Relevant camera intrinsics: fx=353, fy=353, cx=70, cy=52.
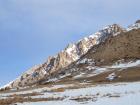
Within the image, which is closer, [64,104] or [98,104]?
[98,104]

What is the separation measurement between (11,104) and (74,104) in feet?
29.6

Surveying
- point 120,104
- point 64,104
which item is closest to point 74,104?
point 64,104

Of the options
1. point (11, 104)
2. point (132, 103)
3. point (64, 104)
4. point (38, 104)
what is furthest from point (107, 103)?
point (11, 104)

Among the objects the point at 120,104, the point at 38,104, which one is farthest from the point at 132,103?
the point at 38,104

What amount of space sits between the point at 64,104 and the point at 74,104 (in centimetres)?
113

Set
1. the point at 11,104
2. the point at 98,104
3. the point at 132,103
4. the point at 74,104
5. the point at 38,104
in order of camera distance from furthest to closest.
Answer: the point at 11,104
the point at 38,104
the point at 74,104
the point at 98,104
the point at 132,103

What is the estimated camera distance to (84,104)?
1367 inches

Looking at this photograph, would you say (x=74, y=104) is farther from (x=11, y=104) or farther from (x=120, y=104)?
(x=11, y=104)

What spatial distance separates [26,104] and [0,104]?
360cm

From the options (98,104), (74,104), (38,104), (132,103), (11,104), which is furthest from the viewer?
(11,104)

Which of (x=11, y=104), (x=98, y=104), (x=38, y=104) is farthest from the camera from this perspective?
(x=11, y=104)

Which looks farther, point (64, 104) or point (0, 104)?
point (0, 104)

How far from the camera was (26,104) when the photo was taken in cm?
3978

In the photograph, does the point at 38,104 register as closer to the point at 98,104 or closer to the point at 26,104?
the point at 26,104
